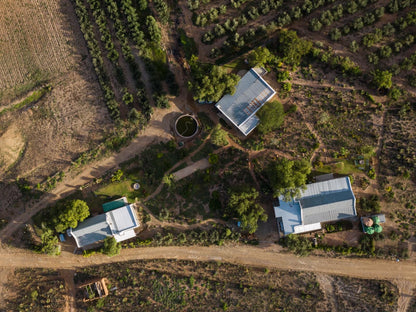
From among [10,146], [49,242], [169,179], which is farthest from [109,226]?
[10,146]

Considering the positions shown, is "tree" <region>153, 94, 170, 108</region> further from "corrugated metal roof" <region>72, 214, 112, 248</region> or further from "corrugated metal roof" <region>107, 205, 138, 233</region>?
"corrugated metal roof" <region>72, 214, 112, 248</region>

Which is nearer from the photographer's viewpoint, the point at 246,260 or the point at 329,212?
the point at 329,212

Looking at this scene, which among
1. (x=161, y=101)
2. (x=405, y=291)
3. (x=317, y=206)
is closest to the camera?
(x=317, y=206)

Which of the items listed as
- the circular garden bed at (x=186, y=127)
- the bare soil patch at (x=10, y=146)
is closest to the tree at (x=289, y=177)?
the circular garden bed at (x=186, y=127)

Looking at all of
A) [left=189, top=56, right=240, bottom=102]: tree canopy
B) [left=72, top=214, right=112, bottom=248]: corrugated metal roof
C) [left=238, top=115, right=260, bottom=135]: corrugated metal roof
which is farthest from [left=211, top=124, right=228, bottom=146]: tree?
[left=72, top=214, right=112, bottom=248]: corrugated metal roof

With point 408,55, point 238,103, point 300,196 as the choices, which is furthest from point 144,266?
point 408,55

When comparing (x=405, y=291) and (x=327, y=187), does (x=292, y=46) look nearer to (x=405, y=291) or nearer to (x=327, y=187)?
(x=327, y=187)
